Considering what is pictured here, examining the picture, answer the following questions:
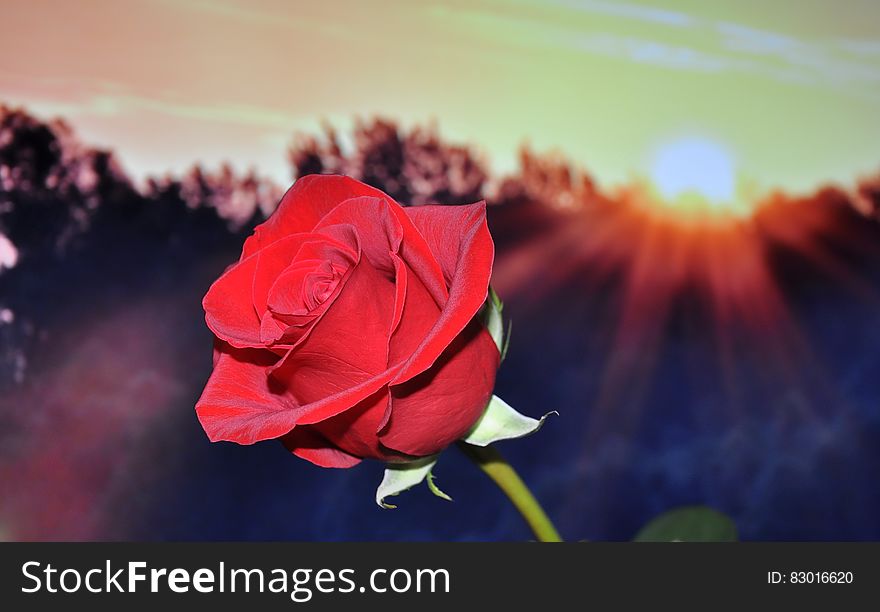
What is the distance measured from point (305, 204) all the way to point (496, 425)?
78 millimetres

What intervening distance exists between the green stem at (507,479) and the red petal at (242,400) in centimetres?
6

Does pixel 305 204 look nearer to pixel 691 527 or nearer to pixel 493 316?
pixel 493 316

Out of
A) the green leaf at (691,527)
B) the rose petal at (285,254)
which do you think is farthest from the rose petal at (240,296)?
the green leaf at (691,527)

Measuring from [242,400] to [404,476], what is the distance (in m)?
0.05

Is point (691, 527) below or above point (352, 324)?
below

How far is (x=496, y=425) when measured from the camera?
0.70ft

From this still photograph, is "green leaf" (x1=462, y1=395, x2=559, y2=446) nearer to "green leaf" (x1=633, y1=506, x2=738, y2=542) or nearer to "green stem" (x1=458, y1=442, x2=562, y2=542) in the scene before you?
"green stem" (x1=458, y1=442, x2=562, y2=542)

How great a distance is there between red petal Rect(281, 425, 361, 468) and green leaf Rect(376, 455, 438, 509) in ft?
0.05

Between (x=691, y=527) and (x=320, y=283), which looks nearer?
(x=320, y=283)

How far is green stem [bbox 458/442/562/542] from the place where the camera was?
0.76 feet

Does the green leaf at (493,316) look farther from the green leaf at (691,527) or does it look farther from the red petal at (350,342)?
the green leaf at (691,527)

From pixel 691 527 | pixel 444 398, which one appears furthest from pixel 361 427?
pixel 691 527

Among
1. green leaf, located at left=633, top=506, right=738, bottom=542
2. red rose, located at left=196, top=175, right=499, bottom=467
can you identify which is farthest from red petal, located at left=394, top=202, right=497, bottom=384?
green leaf, located at left=633, top=506, right=738, bottom=542

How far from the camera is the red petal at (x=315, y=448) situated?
209 mm
